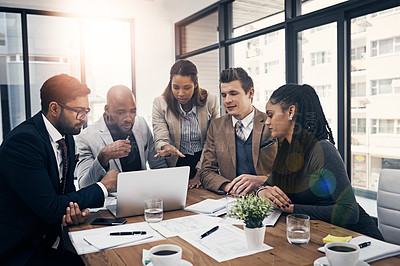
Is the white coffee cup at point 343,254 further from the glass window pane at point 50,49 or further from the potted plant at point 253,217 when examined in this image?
the glass window pane at point 50,49

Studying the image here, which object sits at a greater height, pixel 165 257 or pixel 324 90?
pixel 324 90

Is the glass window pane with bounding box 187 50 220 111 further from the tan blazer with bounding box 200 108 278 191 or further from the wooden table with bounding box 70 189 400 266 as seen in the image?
the wooden table with bounding box 70 189 400 266

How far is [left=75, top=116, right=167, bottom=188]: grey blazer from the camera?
92.1 inches

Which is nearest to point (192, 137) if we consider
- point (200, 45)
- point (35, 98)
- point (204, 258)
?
point (204, 258)

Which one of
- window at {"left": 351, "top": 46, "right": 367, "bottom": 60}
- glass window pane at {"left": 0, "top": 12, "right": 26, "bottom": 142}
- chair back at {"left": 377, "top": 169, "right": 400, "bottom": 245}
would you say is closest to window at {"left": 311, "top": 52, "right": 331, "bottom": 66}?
window at {"left": 351, "top": 46, "right": 367, "bottom": 60}

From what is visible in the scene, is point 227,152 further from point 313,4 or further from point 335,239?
point 313,4

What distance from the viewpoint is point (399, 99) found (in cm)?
292

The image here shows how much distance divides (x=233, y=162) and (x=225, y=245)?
118 cm

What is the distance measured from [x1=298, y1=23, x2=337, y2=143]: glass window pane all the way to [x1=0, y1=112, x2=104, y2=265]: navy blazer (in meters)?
2.60

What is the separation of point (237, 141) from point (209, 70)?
3103mm

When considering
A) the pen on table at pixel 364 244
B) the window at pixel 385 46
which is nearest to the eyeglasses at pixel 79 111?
the pen on table at pixel 364 244

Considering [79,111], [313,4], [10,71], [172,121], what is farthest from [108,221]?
[10,71]

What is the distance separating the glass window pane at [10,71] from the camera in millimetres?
5078

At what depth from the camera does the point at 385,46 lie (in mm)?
3008
